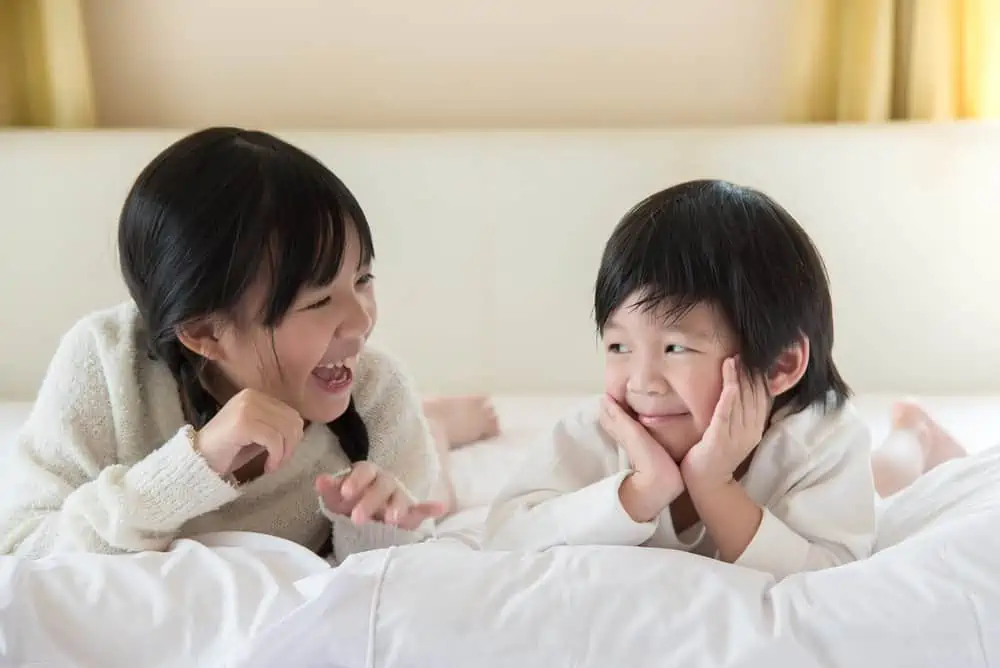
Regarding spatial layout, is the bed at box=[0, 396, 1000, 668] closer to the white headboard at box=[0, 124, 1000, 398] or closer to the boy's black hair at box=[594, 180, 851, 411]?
the boy's black hair at box=[594, 180, 851, 411]

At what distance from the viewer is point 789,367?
3.54 ft

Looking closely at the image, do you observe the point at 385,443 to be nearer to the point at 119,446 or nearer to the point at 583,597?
the point at 119,446

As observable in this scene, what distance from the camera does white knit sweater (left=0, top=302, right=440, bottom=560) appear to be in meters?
1.10

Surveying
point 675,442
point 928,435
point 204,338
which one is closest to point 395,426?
point 204,338

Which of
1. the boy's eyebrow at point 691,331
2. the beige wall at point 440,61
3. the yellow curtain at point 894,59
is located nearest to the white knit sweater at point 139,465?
the boy's eyebrow at point 691,331

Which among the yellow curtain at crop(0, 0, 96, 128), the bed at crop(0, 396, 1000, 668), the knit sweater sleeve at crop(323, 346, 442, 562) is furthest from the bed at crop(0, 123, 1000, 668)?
A: the bed at crop(0, 396, 1000, 668)

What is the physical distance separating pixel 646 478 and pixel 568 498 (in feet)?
0.27

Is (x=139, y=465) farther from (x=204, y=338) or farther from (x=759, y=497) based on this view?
(x=759, y=497)

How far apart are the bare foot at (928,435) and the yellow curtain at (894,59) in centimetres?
69

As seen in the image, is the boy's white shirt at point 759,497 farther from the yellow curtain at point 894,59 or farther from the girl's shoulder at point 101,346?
the yellow curtain at point 894,59

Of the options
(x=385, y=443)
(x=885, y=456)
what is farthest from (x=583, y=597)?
(x=885, y=456)

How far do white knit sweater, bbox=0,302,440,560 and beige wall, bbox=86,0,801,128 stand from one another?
3.19 feet

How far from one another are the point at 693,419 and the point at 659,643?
10.9 inches

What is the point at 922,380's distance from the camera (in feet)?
6.75
